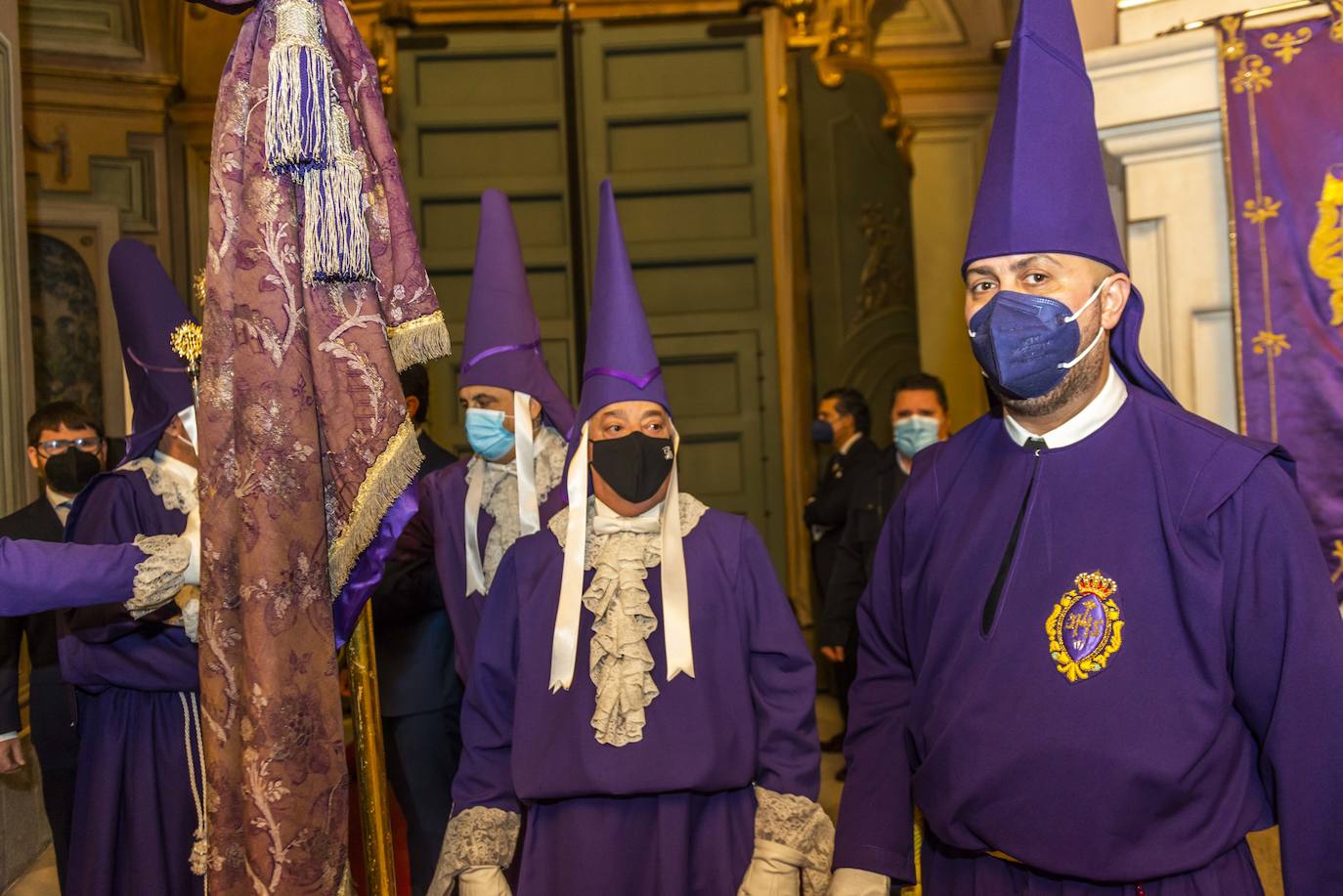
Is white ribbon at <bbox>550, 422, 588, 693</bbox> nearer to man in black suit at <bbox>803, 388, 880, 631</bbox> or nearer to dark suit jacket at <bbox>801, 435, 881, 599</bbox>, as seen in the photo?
dark suit jacket at <bbox>801, 435, 881, 599</bbox>

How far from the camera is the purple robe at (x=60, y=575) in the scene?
2.28 m

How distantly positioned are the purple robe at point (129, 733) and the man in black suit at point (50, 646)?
0.58m

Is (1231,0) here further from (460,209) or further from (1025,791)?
(460,209)

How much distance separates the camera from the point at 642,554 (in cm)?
288

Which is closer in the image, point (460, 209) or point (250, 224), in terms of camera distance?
point (250, 224)

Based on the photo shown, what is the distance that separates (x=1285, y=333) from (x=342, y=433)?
266cm

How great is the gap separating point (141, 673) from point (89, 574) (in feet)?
3.56

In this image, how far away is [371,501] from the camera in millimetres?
2322

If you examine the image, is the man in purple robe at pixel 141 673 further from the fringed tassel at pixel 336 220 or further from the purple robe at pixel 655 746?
the fringed tassel at pixel 336 220

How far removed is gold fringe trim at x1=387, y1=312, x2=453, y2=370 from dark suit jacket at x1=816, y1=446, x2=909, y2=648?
3.00 metres

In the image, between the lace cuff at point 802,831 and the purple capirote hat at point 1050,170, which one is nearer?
the purple capirote hat at point 1050,170

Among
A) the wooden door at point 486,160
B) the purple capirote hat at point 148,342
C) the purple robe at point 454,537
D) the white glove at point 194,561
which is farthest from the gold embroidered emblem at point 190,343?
the wooden door at point 486,160

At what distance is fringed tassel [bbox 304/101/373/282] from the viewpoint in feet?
7.34

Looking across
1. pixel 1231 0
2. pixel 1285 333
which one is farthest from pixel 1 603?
pixel 1231 0
